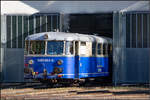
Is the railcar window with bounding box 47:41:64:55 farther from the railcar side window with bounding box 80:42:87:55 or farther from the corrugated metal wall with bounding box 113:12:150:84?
the corrugated metal wall with bounding box 113:12:150:84

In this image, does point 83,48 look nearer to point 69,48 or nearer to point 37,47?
point 69,48

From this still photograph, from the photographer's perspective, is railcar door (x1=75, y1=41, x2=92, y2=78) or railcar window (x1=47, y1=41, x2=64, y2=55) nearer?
railcar window (x1=47, y1=41, x2=64, y2=55)

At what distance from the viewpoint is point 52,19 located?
69.3 ft

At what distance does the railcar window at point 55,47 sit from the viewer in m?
16.5

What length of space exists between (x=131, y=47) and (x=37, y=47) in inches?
243

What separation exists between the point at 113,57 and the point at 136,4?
3.27 meters

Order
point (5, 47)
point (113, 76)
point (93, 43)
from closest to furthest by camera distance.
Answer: point (93, 43), point (113, 76), point (5, 47)

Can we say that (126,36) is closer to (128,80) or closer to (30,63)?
(128,80)

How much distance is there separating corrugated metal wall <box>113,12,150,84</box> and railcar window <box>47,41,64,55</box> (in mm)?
4573

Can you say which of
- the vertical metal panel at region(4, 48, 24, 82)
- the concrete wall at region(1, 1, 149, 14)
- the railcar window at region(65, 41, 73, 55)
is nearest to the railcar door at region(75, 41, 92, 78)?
the railcar window at region(65, 41, 73, 55)

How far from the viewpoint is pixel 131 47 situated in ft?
67.4

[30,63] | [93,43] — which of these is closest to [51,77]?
[30,63]

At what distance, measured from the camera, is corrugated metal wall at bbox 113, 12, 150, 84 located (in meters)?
20.2

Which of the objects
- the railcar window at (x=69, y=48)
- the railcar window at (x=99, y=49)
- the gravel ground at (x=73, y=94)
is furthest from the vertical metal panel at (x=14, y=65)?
the railcar window at (x=69, y=48)
